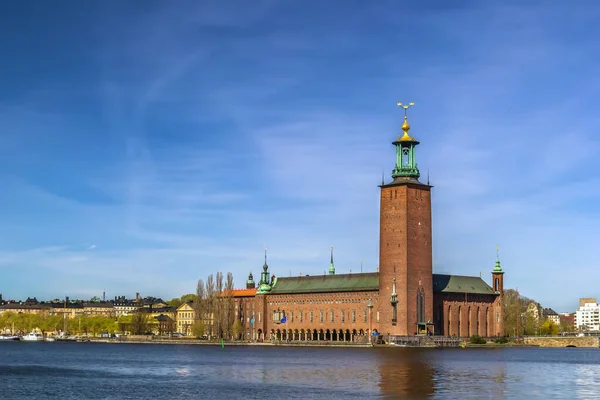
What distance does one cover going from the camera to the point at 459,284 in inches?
4948

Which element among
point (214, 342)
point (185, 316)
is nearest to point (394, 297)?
point (214, 342)

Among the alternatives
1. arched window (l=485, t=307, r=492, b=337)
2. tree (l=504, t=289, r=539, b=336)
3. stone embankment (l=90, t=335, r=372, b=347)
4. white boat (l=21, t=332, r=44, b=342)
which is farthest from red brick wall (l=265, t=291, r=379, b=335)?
Answer: white boat (l=21, t=332, r=44, b=342)

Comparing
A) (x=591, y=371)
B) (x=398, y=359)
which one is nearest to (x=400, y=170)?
(x=398, y=359)

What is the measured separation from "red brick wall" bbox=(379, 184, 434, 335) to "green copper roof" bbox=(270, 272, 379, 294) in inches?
282

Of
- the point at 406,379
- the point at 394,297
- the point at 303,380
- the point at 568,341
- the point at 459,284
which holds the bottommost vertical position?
the point at 303,380

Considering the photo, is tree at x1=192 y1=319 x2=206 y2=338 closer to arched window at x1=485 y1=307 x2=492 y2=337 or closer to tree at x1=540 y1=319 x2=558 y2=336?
arched window at x1=485 y1=307 x2=492 y2=337

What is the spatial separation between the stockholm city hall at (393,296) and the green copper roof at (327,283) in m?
0.13

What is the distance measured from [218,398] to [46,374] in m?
20.3

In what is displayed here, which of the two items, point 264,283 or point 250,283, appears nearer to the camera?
point 264,283

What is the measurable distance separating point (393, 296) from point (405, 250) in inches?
201

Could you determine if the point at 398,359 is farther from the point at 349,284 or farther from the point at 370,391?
the point at 349,284

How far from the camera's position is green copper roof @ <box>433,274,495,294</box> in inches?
4818

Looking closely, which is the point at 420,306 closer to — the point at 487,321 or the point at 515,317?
the point at 487,321

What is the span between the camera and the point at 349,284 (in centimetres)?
12550
